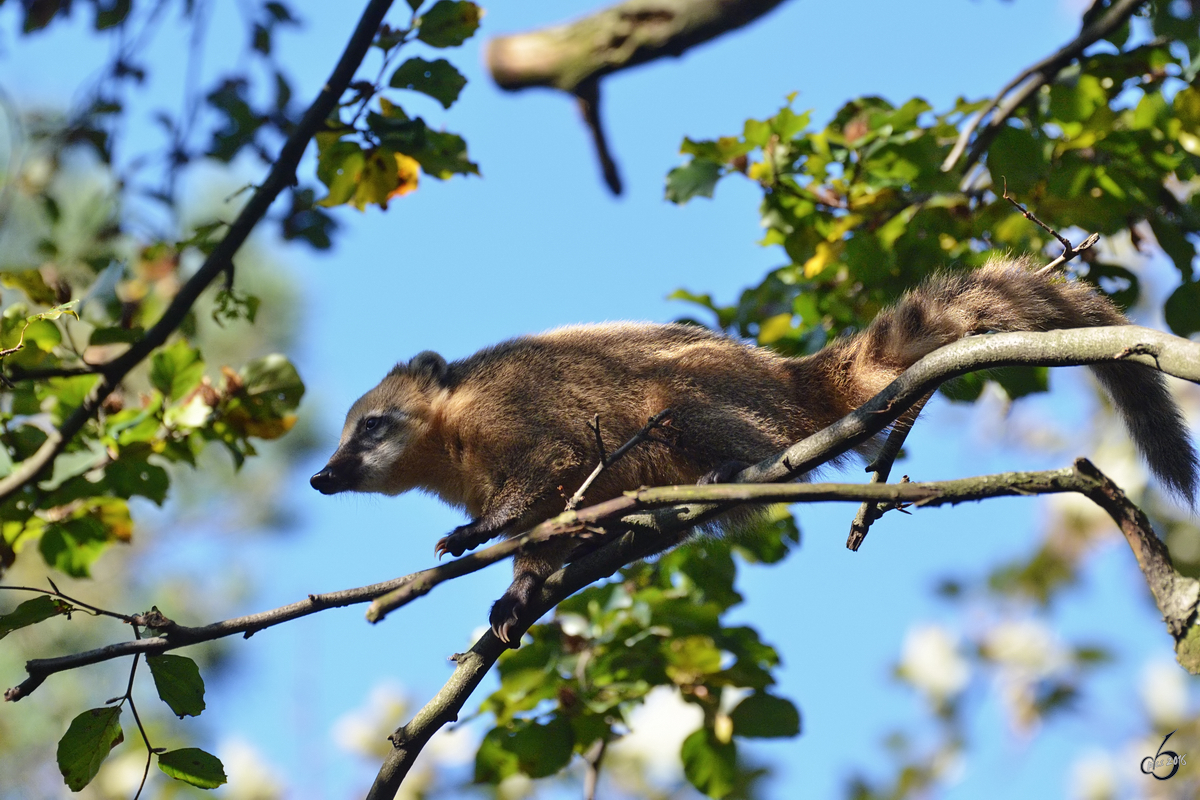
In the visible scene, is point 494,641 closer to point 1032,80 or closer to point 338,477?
point 338,477

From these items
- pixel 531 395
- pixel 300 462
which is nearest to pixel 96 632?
pixel 300 462

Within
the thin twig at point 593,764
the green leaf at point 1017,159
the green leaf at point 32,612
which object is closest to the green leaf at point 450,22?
the green leaf at point 1017,159

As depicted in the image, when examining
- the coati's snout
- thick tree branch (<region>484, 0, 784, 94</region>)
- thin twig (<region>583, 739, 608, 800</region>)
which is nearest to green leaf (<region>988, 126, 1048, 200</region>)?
thick tree branch (<region>484, 0, 784, 94</region>)

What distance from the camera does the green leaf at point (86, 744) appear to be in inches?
130

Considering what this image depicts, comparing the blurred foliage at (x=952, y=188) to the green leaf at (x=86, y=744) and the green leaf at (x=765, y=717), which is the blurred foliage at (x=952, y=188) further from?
the green leaf at (x=86, y=744)

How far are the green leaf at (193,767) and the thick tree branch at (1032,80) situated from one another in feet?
14.3

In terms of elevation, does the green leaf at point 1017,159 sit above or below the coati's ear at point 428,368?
below

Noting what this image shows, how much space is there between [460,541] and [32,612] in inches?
71.6

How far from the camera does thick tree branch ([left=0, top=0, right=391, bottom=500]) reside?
443cm

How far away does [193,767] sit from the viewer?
3.30 metres

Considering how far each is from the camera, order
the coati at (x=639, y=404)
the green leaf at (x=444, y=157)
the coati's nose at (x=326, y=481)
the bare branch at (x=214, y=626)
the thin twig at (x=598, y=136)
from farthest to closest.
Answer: the coati's nose at (x=326, y=481) → the green leaf at (x=444, y=157) → the coati at (x=639, y=404) → the thin twig at (x=598, y=136) → the bare branch at (x=214, y=626)

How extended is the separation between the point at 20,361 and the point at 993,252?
459 centimetres

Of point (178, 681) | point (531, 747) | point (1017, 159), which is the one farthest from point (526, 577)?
point (1017, 159)

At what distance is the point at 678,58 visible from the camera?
361 cm
